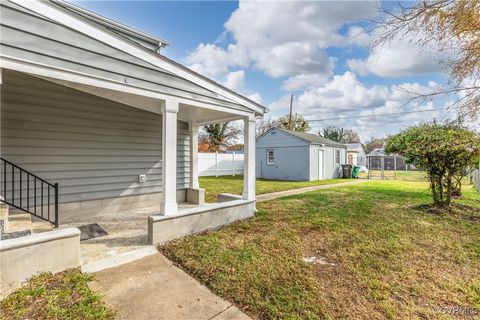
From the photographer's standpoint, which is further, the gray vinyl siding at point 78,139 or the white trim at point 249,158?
the white trim at point 249,158

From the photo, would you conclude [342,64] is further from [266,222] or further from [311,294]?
[311,294]

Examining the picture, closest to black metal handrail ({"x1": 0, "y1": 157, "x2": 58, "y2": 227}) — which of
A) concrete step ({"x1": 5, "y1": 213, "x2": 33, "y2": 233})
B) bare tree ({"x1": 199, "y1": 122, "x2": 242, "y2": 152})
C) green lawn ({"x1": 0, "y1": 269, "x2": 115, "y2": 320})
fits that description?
concrete step ({"x1": 5, "y1": 213, "x2": 33, "y2": 233})

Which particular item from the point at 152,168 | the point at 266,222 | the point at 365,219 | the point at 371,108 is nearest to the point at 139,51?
the point at 152,168

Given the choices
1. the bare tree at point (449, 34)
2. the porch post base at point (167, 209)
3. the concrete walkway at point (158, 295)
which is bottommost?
the concrete walkway at point (158, 295)

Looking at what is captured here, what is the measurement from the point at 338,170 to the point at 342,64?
293 inches

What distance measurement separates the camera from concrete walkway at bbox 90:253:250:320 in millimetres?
2311

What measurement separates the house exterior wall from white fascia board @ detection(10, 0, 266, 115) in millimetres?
10697

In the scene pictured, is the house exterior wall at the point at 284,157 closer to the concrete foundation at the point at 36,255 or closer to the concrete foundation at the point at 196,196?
the concrete foundation at the point at 196,196

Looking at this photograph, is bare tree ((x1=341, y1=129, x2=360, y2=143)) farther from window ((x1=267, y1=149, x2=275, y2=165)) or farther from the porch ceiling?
the porch ceiling

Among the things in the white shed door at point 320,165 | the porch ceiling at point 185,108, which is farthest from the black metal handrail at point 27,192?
the white shed door at point 320,165

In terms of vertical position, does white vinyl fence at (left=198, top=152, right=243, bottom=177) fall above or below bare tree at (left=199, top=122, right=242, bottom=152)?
below

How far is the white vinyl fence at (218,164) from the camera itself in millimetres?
16328

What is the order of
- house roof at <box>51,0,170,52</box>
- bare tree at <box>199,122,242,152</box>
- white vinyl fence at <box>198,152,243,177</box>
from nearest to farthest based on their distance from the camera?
house roof at <box>51,0,170,52</box>
white vinyl fence at <box>198,152,243,177</box>
bare tree at <box>199,122,242,152</box>

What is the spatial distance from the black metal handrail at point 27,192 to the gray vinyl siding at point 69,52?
7.29ft
